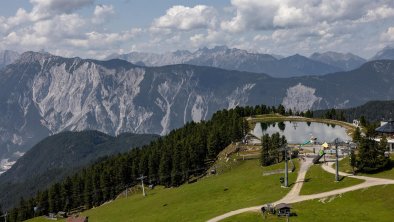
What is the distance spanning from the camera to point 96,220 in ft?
434

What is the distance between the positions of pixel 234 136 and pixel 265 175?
207ft

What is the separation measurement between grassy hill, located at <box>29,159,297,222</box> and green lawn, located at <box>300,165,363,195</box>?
4200mm

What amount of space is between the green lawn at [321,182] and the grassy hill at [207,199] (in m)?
4.20

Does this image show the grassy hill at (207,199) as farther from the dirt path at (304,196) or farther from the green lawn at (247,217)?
the green lawn at (247,217)

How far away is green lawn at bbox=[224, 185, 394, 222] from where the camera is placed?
280ft

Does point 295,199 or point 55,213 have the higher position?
point 295,199

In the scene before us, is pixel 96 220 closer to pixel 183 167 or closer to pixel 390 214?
pixel 183 167

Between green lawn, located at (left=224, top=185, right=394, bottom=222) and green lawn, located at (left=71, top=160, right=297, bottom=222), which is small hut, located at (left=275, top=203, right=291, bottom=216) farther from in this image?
green lawn, located at (left=71, top=160, right=297, bottom=222)

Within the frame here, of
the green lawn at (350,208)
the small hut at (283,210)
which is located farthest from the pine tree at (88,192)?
the small hut at (283,210)

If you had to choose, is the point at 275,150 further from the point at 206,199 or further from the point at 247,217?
the point at 247,217

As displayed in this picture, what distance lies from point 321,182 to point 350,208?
55.2ft

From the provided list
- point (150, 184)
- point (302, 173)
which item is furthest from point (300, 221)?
point (150, 184)

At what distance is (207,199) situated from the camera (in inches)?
4555

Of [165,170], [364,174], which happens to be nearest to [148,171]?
[165,170]
